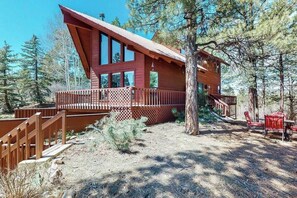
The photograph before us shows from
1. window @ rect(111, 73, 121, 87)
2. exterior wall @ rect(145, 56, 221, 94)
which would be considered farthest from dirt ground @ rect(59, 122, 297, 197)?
window @ rect(111, 73, 121, 87)

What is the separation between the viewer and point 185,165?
15.2 feet

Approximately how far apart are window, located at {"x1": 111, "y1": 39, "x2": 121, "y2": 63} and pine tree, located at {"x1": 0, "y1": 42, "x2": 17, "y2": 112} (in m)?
15.6

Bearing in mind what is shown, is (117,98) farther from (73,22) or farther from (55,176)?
(73,22)

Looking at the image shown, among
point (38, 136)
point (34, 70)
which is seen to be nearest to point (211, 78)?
point (38, 136)

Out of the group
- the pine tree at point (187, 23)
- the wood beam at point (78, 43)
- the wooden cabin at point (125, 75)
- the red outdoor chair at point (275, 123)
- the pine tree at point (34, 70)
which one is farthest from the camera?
the pine tree at point (34, 70)

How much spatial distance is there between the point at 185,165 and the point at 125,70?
9612 mm

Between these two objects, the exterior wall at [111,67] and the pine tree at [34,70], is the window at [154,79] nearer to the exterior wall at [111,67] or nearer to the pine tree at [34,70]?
the exterior wall at [111,67]

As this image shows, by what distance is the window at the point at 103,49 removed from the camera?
14.5 metres

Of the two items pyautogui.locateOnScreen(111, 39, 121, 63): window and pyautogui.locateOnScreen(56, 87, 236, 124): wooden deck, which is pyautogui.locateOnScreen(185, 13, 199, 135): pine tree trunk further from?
pyautogui.locateOnScreen(111, 39, 121, 63): window

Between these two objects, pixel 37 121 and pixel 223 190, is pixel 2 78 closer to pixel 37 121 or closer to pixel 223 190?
pixel 37 121

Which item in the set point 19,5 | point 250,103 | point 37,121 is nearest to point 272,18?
point 250,103

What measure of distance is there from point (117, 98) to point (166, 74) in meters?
5.44

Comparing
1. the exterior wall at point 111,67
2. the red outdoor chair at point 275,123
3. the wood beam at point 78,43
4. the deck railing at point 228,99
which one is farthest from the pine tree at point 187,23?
the deck railing at point 228,99

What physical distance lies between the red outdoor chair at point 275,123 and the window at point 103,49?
10.7 meters
